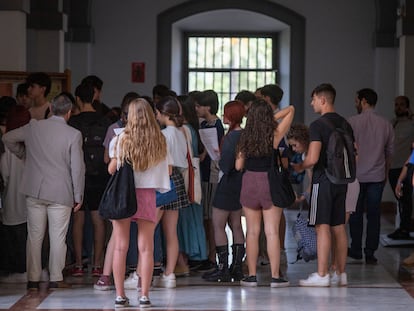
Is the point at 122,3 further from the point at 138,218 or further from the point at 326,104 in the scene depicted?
the point at 138,218

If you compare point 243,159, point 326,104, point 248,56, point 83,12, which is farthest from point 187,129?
point 248,56

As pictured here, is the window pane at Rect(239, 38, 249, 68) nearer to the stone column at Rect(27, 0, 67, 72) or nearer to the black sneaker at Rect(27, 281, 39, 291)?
the stone column at Rect(27, 0, 67, 72)

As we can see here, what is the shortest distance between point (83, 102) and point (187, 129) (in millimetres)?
1030

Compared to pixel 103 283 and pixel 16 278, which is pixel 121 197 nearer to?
pixel 103 283

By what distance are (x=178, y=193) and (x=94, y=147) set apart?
1.04 metres

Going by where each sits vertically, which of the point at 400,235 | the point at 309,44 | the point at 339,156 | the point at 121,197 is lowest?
the point at 400,235

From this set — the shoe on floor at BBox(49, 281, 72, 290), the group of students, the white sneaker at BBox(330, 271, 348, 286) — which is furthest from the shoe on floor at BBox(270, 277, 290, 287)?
the shoe on floor at BBox(49, 281, 72, 290)

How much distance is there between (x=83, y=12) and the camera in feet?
58.3

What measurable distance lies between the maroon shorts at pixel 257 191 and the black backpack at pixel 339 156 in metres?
0.58

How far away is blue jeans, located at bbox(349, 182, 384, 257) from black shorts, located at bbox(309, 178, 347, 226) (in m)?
1.70

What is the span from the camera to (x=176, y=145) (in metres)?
9.54

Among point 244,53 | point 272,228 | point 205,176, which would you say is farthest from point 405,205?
point 244,53

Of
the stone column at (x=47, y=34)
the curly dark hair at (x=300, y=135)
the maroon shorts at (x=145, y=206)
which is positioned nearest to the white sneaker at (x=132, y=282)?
the maroon shorts at (x=145, y=206)

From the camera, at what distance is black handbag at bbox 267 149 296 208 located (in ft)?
31.0
